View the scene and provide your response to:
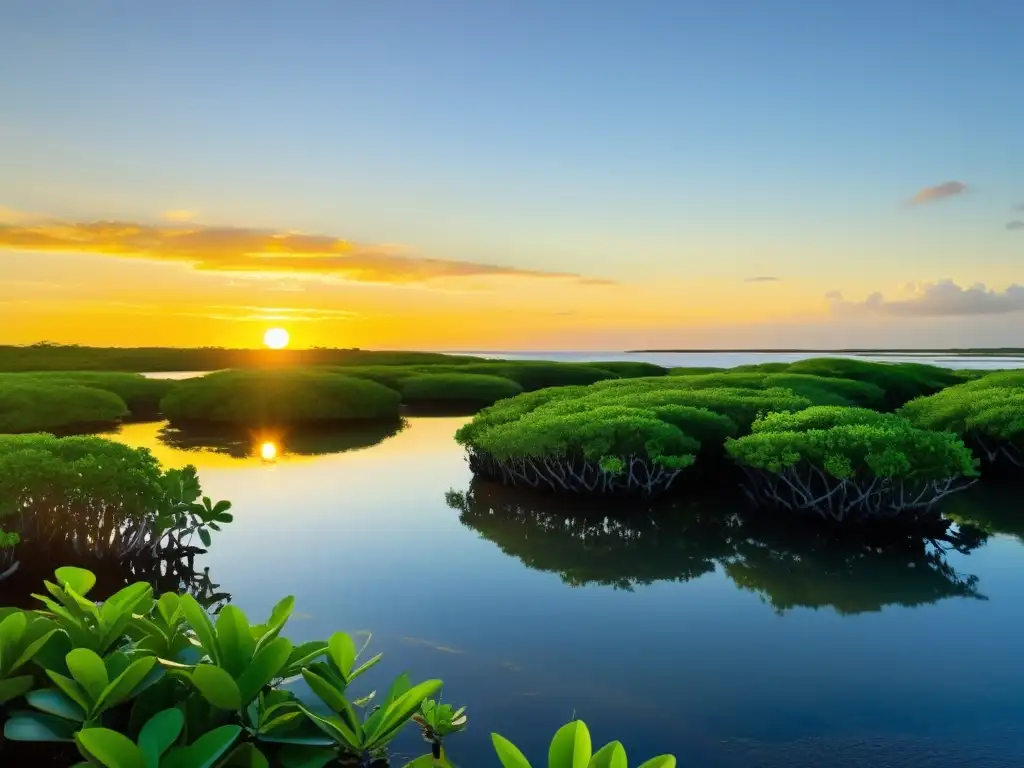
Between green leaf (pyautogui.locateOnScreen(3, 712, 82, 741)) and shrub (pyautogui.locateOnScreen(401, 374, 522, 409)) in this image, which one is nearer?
green leaf (pyautogui.locateOnScreen(3, 712, 82, 741))

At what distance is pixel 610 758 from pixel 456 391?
4664 cm

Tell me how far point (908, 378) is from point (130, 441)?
39626 mm

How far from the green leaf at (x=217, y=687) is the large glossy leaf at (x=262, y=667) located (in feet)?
0.41

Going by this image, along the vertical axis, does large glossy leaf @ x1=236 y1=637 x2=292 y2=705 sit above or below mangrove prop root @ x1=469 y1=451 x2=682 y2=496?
above

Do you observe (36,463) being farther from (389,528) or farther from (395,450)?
(395,450)

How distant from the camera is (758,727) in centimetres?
662

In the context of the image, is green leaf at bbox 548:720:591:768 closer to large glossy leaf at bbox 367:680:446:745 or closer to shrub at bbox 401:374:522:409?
large glossy leaf at bbox 367:680:446:745

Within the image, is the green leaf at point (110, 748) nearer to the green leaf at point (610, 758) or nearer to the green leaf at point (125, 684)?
the green leaf at point (125, 684)

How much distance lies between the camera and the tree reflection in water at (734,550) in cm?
1086

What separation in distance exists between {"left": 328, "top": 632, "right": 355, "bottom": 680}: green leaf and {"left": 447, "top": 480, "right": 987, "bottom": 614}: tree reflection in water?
23.4 ft

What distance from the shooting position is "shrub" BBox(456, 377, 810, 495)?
17.2m

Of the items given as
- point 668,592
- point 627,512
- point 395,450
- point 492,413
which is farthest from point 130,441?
point 668,592

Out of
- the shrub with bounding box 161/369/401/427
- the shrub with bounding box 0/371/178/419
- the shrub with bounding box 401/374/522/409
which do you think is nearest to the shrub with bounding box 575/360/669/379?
the shrub with bounding box 401/374/522/409

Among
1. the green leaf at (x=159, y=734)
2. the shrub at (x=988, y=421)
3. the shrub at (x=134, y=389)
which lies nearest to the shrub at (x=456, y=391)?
the shrub at (x=134, y=389)
